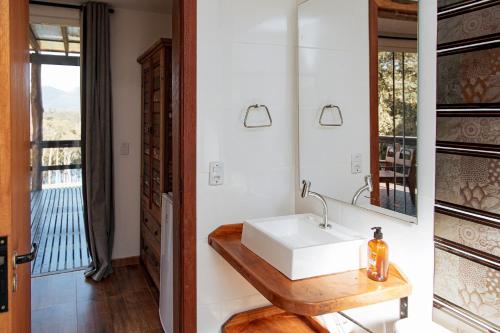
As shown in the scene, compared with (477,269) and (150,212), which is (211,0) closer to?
(477,269)

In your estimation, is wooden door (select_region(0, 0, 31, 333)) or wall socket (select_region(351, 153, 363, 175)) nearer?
wooden door (select_region(0, 0, 31, 333))

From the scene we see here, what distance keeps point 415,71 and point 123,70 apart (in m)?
3.08

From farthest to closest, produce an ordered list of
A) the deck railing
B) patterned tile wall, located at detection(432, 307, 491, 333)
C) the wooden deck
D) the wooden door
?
1. the deck railing
2. the wooden deck
3. patterned tile wall, located at detection(432, 307, 491, 333)
4. the wooden door

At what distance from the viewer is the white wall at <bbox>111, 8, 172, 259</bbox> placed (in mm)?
3670

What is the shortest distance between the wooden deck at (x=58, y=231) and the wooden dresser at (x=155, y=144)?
2.77 feet

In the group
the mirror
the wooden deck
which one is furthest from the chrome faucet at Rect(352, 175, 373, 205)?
the wooden deck

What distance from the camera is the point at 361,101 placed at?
5.13 feet

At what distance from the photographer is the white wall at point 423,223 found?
119 cm

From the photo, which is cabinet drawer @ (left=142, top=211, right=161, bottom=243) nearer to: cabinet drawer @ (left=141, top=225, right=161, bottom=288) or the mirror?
cabinet drawer @ (left=141, top=225, right=161, bottom=288)

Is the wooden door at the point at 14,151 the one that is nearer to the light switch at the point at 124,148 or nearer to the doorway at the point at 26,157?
the doorway at the point at 26,157

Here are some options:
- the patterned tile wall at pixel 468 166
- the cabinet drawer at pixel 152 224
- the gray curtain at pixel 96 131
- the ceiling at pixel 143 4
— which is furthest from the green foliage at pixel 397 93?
the gray curtain at pixel 96 131

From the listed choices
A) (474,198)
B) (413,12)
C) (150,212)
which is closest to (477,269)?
(474,198)

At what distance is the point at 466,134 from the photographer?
1.08m

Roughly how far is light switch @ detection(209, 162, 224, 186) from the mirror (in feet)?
1.35
